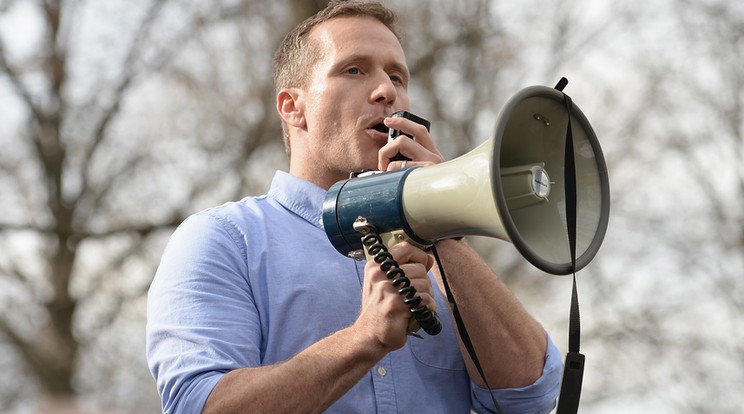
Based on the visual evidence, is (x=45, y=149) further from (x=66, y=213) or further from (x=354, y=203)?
(x=354, y=203)

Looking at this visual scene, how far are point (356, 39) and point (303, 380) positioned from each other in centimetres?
131

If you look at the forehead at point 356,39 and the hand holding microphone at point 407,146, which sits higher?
the forehead at point 356,39

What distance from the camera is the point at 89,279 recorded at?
12250 mm

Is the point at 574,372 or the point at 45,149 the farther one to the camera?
the point at 45,149

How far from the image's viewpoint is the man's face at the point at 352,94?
3.63 m

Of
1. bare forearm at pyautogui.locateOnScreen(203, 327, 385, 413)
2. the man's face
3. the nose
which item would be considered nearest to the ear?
the man's face

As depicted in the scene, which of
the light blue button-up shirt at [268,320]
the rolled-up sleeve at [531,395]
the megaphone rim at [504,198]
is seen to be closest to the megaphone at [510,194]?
the megaphone rim at [504,198]

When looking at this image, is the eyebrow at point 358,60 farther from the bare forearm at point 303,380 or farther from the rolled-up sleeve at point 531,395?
the bare forearm at point 303,380

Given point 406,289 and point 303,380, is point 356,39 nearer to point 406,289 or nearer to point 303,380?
point 406,289

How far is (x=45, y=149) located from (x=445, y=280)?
1006 centimetres

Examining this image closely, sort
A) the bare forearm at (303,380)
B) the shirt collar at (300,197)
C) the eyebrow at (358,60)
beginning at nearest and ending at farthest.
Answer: the bare forearm at (303,380), the shirt collar at (300,197), the eyebrow at (358,60)

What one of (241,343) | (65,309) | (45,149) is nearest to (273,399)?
(241,343)

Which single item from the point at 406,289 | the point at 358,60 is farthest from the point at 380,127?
the point at 406,289

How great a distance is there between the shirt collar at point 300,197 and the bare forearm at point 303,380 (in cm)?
69
